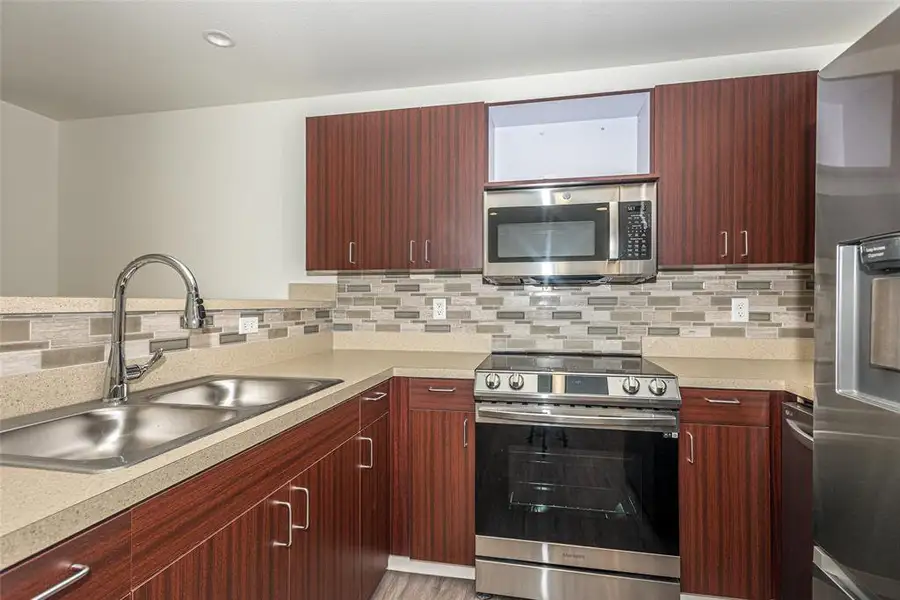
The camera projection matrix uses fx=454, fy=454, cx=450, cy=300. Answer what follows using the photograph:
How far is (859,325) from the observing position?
113cm

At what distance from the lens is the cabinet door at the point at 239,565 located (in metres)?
0.82

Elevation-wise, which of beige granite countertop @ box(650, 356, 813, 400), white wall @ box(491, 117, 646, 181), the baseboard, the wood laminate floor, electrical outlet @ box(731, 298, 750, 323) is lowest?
the wood laminate floor

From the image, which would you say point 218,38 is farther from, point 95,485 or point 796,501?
point 796,501

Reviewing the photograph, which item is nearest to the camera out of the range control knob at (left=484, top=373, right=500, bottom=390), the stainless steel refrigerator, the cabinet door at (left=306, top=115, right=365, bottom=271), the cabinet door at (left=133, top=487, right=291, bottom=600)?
the cabinet door at (left=133, top=487, right=291, bottom=600)

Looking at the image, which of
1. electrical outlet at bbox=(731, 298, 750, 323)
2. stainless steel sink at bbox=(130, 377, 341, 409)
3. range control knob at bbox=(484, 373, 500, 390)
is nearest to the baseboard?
range control knob at bbox=(484, 373, 500, 390)

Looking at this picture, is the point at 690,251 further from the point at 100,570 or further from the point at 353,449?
the point at 100,570

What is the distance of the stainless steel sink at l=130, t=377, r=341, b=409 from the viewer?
1.53 metres

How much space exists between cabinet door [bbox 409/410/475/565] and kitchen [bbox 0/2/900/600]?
0.04ft

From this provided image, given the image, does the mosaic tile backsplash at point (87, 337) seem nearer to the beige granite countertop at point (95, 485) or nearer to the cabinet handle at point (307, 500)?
the beige granite countertop at point (95, 485)

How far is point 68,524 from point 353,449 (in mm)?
988

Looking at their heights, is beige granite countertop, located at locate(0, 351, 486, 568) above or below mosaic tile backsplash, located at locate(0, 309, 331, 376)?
below

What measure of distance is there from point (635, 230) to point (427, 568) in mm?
1737

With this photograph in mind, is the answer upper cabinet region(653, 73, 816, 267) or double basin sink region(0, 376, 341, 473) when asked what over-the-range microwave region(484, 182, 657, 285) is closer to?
upper cabinet region(653, 73, 816, 267)

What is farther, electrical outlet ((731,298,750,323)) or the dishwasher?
electrical outlet ((731,298,750,323))
